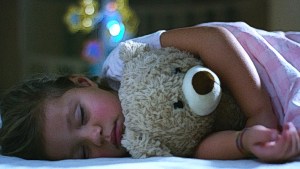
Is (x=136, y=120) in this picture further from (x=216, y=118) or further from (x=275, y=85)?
(x=275, y=85)

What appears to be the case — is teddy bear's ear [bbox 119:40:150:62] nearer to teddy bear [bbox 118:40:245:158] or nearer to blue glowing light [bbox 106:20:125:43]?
teddy bear [bbox 118:40:245:158]

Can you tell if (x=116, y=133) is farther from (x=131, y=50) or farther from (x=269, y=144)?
(x=269, y=144)

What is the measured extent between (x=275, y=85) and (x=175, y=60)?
194mm

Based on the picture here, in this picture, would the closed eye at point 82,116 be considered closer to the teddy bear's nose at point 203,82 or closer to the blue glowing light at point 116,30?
the teddy bear's nose at point 203,82

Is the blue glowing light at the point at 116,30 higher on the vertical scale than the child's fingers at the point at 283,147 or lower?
lower

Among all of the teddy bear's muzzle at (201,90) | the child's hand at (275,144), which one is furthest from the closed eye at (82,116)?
the child's hand at (275,144)

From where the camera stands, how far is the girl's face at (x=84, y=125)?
0.96 metres

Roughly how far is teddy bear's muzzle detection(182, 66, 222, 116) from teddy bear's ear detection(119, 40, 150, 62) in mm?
161

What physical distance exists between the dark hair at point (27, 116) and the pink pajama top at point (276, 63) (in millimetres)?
138

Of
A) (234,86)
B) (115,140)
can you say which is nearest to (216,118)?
(234,86)

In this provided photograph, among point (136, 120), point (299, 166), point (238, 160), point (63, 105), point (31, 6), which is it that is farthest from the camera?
point (31, 6)

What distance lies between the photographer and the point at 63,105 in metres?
1.01

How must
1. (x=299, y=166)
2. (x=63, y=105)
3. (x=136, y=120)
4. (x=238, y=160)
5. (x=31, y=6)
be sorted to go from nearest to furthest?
(x=299, y=166) < (x=238, y=160) < (x=136, y=120) < (x=63, y=105) < (x=31, y=6)

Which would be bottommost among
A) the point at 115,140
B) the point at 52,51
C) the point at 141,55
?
the point at 52,51
